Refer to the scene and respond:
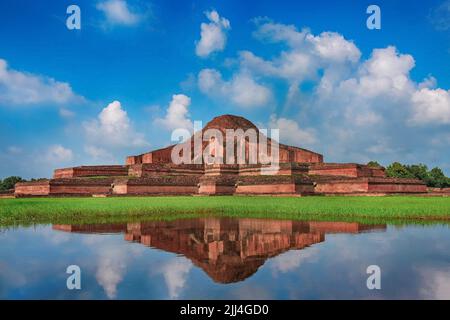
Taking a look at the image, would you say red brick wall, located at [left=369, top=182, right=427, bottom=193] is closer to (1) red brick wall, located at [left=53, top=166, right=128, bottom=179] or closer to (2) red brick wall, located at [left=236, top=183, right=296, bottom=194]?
(2) red brick wall, located at [left=236, top=183, right=296, bottom=194]

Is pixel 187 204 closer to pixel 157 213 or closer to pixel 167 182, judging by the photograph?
pixel 157 213

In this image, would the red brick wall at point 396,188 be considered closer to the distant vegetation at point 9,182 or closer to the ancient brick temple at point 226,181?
the ancient brick temple at point 226,181

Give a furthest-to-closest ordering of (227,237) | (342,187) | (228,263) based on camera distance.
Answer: (342,187), (227,237), (228,263)

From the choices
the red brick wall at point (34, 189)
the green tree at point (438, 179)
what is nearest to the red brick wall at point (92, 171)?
the red brick wall at point (34, 189)

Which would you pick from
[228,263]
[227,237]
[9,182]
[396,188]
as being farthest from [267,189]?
[9,182]

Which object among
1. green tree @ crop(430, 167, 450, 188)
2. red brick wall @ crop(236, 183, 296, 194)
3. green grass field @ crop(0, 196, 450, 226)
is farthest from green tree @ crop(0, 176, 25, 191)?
green tree @ crop(430, 167, 450, 188)

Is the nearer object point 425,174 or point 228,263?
point 228,263

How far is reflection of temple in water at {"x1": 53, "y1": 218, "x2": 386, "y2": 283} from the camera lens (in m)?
6.56

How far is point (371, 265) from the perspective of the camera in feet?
21.1

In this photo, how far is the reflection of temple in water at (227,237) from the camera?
6.56 m

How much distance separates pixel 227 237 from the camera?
9281 mm

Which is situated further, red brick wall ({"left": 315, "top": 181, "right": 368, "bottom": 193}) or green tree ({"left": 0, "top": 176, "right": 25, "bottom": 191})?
green tree ({"left": 0, "top": 176, "right": 25, "bottom": 191})

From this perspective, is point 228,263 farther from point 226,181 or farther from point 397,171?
point 397,171

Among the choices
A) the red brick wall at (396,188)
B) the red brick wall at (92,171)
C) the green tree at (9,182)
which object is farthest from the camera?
the green tree at (9,182)
